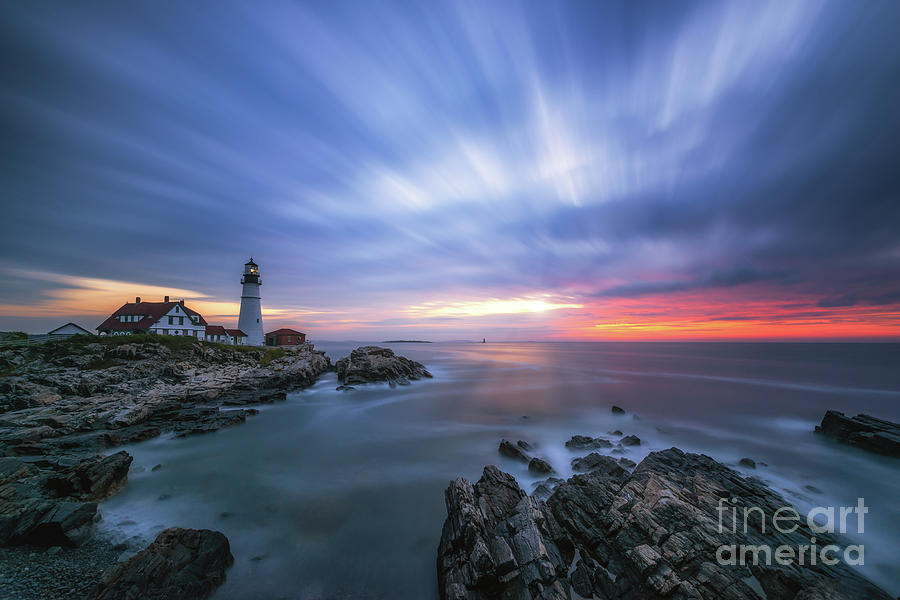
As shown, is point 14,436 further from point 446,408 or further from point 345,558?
point 446,408

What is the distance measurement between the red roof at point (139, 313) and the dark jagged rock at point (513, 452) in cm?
4861

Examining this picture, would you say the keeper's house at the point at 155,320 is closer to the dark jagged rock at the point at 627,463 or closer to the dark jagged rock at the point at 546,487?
the dark jagged rock at the point at 546,487

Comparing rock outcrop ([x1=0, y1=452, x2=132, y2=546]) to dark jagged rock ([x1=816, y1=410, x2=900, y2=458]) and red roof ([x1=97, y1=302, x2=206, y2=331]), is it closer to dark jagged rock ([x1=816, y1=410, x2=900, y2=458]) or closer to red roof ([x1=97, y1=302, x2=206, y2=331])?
dark jagged rock ([x1=816, y1=410, x2=900, y2=458])

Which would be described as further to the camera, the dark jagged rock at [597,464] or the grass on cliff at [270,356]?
the grass on cliff at [270,356]

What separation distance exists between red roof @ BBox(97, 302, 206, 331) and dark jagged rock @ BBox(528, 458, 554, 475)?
50.1 m

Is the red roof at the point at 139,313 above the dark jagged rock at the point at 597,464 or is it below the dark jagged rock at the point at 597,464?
above

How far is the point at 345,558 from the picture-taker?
21.4ft

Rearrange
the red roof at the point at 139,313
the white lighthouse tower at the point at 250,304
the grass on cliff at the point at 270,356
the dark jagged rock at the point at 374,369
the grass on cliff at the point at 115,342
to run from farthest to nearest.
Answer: the white lighthouse tower at the point at 250,304 < the red roof at the point at 139,313 < the grass on cliff at the point at 270,356 < the dark jagged rock at the point at 374,369 < the grass on cliff at the point at 115,342

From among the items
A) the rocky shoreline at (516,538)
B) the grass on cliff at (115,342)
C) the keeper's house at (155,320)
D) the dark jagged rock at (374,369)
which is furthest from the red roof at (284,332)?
the rocky shoreline at (516,538)

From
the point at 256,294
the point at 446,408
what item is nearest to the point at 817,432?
the point at 446,408

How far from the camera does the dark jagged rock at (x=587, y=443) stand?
12625 mm

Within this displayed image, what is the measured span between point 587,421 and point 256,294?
4450 cm

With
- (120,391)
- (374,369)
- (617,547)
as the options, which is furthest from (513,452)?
(120,391)

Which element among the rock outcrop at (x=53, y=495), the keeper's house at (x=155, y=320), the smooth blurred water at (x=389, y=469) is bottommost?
the smooth blurred water at (x=389, y=469)
